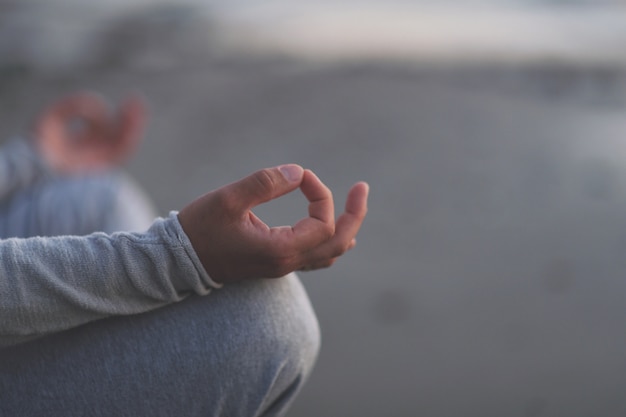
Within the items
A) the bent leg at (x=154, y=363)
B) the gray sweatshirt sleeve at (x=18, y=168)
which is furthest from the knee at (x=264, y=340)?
the gray sweatshirt sleeve at (x=18, y=168)

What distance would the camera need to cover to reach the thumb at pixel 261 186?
2.17 feet

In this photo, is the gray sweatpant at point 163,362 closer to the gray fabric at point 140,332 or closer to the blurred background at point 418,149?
the gray fabric at point 140,332

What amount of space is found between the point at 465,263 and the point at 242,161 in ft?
4.52

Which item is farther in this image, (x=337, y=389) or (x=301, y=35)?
(x=301, y=35)

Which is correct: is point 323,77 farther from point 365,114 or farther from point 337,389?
point 337,389

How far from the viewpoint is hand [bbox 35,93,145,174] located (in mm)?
1715

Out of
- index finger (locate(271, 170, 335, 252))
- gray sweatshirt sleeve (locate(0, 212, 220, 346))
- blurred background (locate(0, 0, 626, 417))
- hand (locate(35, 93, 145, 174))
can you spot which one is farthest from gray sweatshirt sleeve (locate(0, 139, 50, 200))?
index finger (locate(271, 170, 335, 252))

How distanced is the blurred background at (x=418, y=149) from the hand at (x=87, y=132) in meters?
0.69

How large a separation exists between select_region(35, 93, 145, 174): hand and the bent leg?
1.03 metres

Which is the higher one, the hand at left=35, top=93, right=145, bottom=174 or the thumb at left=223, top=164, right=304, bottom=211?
the thumb at left=223, top=164, right=304, bottom=211

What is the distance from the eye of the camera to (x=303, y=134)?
3.49 m

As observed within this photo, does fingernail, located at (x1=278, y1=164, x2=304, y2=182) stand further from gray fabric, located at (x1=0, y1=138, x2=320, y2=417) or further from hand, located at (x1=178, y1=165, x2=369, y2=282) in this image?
gray fabric, located at (x1=0, y1=138, x2=320, y2=417)

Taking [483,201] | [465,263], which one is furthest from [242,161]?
[465,263]

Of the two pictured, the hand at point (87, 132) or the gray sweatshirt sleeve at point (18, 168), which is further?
the hand at point (87, 132)
